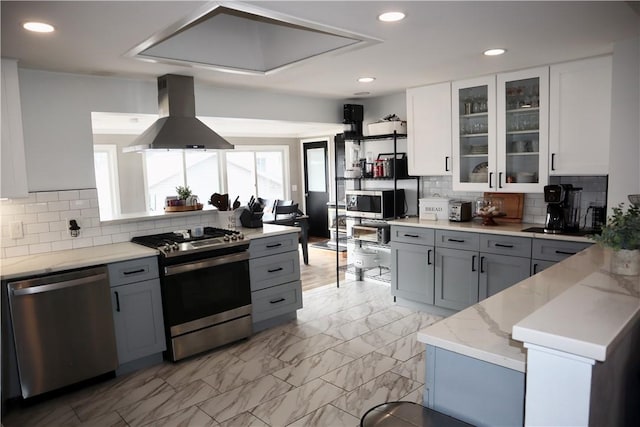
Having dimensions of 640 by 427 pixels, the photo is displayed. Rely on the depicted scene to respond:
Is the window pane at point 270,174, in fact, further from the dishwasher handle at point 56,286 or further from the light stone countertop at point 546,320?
the light stone countertop at point 546,320

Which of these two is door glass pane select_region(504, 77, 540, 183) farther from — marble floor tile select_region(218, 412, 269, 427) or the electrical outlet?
the electrical outlet

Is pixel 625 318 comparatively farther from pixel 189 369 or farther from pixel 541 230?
pixel 189 369

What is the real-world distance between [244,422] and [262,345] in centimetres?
109

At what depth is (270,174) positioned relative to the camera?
29.6 ft

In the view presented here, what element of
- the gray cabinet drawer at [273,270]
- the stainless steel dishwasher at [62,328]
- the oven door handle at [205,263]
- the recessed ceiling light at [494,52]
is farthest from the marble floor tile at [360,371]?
the recessed ceiling light at [494,52]

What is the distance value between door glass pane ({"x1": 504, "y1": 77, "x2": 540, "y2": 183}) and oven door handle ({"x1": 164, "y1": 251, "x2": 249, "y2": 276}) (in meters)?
2.47

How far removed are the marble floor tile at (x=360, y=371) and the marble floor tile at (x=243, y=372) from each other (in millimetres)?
434

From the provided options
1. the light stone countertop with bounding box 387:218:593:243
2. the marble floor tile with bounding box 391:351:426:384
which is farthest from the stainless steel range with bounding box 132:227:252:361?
the light stone countertop with bounding box 387:218:593:243

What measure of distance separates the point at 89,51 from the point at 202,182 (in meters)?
5.46

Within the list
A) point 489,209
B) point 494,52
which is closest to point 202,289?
point 489,209

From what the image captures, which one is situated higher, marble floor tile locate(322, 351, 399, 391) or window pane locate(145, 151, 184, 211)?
window pane locate(145, 151, 184, 211)

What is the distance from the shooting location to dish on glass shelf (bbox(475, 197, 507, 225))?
13.0ft

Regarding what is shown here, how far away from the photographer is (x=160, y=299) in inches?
130

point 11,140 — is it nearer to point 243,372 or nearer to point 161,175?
point 243,372
